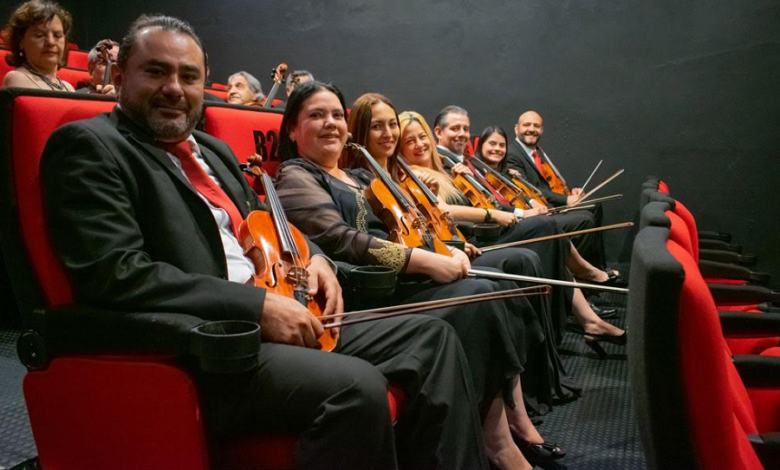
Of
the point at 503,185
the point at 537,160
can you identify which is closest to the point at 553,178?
the point at 537,160

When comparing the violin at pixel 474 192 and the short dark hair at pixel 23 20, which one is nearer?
the short dark hair at pixel 23 20

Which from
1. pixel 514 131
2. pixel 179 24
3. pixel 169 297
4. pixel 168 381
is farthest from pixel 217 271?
pixel 514 131

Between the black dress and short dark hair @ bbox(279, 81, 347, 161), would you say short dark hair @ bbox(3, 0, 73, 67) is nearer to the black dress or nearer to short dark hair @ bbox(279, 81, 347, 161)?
short dark hair @ bbox(279, 81, 347, 161)

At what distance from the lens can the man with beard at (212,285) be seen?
1.07m

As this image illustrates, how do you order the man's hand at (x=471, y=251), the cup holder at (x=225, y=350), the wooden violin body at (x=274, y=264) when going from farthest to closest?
the man's hand at (x=471, y=251) < the wooden violin body at (x=274, y=264) < the cup holder at (x=225, y=350)

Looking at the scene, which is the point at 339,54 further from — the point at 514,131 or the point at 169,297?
the point at 169,297

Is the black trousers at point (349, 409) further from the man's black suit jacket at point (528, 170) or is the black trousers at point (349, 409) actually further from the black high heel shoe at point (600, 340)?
the man's black suit jacket at point (528, 170)

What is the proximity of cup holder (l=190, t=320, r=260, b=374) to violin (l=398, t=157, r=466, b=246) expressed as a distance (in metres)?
1.19

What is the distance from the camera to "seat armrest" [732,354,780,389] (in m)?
1.17

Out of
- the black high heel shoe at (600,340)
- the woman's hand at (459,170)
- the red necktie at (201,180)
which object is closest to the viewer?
the red necktie at (201,180)

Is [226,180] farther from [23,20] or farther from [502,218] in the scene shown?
[23,20]

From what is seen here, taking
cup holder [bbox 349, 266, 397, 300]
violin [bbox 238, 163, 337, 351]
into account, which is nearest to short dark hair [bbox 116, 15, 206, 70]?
violin [bbox 238, 163, 337, 351]

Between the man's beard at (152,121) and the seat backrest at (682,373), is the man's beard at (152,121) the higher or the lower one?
the higher one

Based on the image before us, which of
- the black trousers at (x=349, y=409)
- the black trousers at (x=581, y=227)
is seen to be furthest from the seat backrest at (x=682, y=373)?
the black trousers at (x=581, y=227)
